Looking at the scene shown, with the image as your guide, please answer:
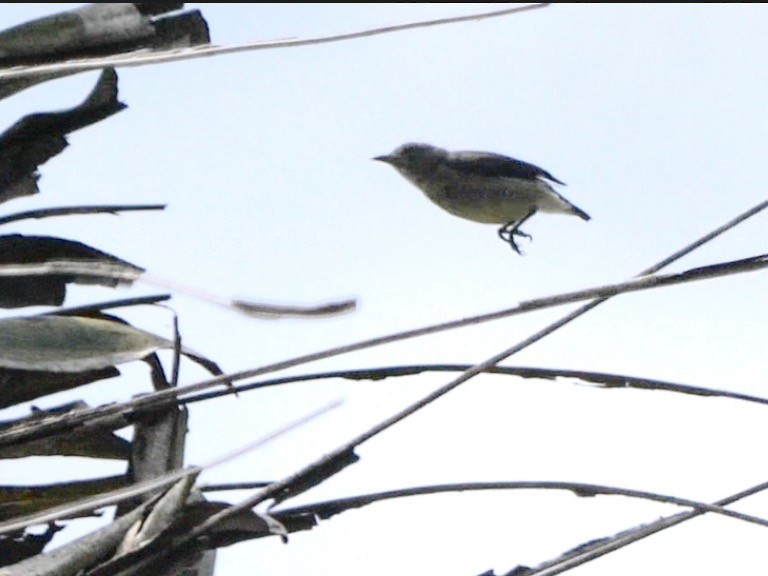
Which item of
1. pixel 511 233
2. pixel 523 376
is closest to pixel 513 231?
pixel 511 233

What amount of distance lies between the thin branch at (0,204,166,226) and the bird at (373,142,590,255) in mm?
4177

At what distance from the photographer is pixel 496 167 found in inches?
314

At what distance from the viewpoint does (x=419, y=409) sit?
2662 mm

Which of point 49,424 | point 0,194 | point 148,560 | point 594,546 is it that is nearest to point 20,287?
point 0,194

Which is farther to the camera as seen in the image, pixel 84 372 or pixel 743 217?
pixel 84 372

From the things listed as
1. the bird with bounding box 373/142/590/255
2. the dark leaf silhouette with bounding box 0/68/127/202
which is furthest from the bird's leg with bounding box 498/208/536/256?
the dark leaf silhouette with bounding box 0/68/127/202

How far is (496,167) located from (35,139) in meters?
4.73

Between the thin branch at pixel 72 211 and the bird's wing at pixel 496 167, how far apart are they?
4498 millimetres

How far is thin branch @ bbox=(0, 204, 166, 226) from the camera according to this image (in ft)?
11.1

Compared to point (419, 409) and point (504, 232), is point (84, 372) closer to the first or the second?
point (419, 409)

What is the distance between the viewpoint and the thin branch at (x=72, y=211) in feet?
11.1

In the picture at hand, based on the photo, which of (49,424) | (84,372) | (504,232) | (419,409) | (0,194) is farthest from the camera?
(504,232)

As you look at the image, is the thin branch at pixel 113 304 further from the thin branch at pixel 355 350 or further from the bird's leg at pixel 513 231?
the bird's leg at pixel 513 231

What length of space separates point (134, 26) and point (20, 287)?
0.66 m
